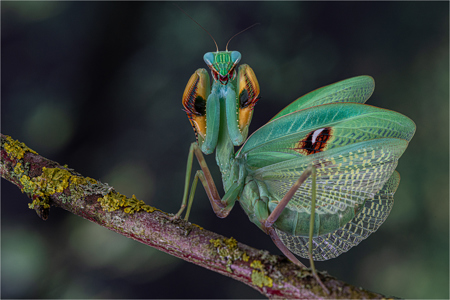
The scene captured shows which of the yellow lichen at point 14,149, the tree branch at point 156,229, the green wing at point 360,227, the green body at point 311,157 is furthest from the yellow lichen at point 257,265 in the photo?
the yellow lichen at point 14,149

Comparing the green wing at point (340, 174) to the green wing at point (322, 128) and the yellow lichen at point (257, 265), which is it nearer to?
the green wing at point (322, 128)

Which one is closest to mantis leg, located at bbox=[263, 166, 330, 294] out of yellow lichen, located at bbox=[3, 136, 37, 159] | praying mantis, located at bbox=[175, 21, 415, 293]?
praying mantis, located at bbox=[175, 21, 415, 293]

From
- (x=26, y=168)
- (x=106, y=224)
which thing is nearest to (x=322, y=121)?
(x=106, y=224)

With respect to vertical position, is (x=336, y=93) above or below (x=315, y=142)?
above

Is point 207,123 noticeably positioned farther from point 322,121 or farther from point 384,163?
point 384,163

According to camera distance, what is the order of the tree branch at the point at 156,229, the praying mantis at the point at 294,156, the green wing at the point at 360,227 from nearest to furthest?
the tree branch at the point at 156,229, the praying mantis at the point at 294,156, the green wing at the point at 360,227

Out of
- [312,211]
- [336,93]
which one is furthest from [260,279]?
[336,93]

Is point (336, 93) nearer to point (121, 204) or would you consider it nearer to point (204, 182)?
→ point (204, 182)
